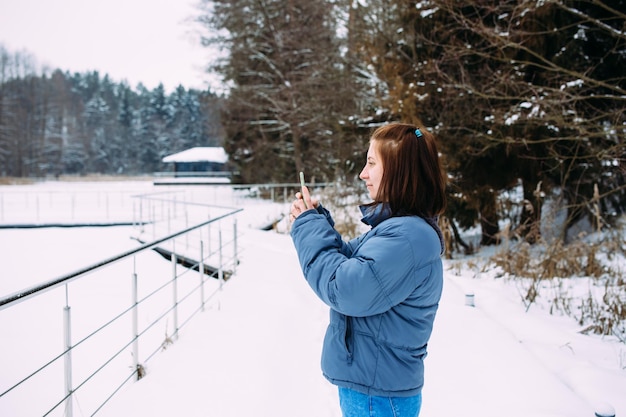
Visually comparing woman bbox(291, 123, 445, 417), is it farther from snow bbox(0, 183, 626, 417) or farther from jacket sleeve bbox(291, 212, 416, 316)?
snow bbox(0, 183, 626, 417)

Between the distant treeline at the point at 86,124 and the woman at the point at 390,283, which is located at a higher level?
the distant treeline at the point at 86,124

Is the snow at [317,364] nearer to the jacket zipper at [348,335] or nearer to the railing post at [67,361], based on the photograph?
the railing post at [67,361]

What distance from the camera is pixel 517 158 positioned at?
27.4 ft

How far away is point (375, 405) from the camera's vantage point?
3.97ft

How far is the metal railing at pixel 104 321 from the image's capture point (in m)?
3.11

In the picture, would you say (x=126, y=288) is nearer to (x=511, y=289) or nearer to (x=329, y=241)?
(x=511, y=289)

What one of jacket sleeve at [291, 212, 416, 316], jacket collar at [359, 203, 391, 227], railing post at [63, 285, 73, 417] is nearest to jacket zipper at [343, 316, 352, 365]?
jacket sleeve at [291, 212, 416, 316]

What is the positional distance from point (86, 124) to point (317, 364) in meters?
60.1

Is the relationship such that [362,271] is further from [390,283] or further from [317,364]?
[317,364]

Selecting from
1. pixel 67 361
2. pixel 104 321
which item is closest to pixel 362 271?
pixel 67 361

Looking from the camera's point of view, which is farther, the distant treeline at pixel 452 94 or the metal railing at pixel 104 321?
the distant treeline at pixel 452 94

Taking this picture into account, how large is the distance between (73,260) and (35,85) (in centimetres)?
4832

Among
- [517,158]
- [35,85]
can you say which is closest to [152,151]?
[35,85]

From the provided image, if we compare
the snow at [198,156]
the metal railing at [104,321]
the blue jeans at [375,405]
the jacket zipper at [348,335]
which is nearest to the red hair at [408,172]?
the jacket zipper at [348,335]
